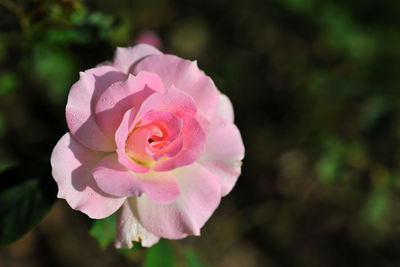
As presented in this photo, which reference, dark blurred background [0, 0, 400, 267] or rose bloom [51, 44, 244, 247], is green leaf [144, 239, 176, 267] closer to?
rose bloom [51, 44, 244, 247]

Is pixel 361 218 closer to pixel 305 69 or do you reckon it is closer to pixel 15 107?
pixel 305 69

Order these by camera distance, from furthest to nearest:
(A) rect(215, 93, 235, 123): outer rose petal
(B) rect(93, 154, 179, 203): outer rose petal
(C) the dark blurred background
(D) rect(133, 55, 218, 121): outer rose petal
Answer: (C) the dark blurred background, (A) rect(215, 93, 235, 123): outer rose petal, (D) rect(133, 55, 218, 121): outer rose petal, (B) rect(93, 154, 179, 203): outer rose petal

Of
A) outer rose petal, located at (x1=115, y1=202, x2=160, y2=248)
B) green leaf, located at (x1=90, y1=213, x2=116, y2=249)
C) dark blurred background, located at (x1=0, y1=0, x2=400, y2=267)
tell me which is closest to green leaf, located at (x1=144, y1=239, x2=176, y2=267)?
green leaf, located at (x1=90, y1=213, x2=116, y2=249)

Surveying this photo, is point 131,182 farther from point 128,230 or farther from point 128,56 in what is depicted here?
point 128,56

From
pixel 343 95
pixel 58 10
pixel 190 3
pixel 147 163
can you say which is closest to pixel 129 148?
pixel 147 163

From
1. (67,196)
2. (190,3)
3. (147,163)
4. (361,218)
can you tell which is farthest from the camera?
(190,3)

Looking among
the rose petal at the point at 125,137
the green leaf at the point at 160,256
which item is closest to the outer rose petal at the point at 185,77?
the rose petal at the point at 125,137

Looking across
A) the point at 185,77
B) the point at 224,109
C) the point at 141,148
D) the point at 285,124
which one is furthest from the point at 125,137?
the point at 285,124
